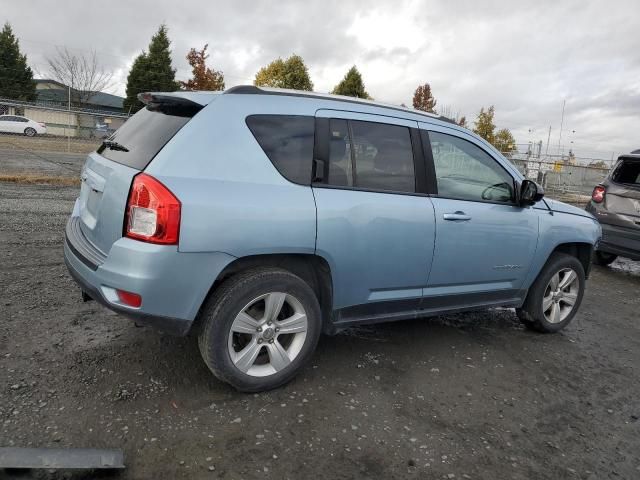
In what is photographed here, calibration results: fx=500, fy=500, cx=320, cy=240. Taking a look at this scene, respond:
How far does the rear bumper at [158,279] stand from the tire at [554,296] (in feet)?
9.90

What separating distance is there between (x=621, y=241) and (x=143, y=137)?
6787 millimetres

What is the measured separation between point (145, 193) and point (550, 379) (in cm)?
313

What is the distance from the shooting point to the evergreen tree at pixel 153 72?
141 feet

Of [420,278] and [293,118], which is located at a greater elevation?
[293,118]

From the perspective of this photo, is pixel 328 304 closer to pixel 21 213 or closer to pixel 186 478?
pixel 186 478

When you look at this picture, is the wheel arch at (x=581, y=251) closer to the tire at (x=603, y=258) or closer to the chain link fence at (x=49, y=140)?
the tire at (x=603, y=258)

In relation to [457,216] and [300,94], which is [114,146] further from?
[457,216]

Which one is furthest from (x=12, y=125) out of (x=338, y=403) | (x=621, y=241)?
(x=338, y=403)

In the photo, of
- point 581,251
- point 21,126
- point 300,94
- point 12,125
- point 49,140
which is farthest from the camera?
point 21,126

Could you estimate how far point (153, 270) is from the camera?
265cm

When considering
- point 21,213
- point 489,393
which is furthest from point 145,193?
point 21,213

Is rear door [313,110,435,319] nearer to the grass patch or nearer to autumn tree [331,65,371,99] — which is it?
the grass patch

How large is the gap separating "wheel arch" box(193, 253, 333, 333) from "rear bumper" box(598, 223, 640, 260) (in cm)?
523

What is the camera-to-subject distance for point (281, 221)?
2918mm
